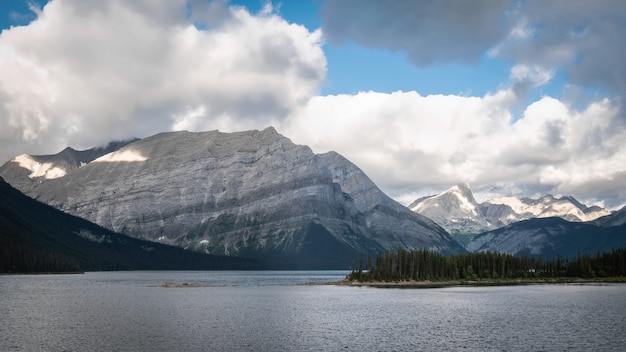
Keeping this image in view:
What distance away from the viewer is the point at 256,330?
118312 millimetres

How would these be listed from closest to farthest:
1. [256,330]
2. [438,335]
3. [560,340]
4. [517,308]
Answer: [560,340], [438,335], [256,330], [517,308]

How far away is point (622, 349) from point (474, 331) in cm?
2742

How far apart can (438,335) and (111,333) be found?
57.7 m

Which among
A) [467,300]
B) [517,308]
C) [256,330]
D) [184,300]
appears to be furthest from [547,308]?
[184,300]

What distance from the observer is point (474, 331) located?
377ft

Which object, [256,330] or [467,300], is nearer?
[256,330]

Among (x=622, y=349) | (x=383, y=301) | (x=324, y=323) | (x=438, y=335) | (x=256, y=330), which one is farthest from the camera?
(x=383, y=301)

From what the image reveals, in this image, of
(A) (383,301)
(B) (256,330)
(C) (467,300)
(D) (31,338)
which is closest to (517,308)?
(C) (467,300)

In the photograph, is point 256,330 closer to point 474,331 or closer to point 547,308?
point 474,331

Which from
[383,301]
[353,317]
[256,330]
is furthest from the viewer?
[383,301]

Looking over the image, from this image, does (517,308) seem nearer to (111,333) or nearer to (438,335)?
(438,335)

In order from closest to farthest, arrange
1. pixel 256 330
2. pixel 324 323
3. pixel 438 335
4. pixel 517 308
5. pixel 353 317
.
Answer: pixel 438 335 → pixel 256 330 → pixel 324 323 → pixel 353 317 → pixel 517 308

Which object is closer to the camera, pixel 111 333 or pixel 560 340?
pixel 560 340

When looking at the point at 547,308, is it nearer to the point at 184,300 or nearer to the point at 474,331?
the point at 474,331
